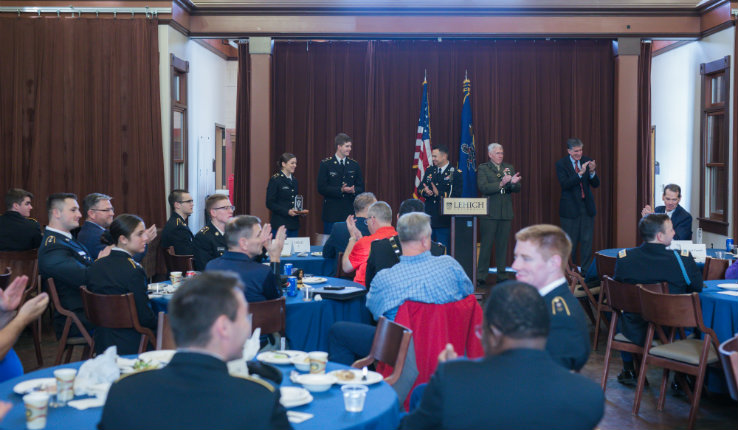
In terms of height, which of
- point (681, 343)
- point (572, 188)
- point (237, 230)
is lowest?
point (681, 343)

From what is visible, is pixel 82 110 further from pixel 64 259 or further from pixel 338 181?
pixel 64 259

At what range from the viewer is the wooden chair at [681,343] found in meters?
4.46

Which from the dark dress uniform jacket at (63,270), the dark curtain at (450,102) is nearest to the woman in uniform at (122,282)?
the dark dress uniform jacket at (63,270)

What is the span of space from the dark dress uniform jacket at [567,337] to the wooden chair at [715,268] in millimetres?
3864

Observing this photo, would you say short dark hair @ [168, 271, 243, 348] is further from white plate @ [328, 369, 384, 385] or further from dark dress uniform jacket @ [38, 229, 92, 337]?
dark dress uniform jacket @ [38, 229, 92, 337]

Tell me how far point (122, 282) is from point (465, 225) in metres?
4.76

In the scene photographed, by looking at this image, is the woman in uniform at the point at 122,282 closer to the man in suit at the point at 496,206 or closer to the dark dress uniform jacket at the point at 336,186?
the dark dress uniform jacket at the point at 336,186

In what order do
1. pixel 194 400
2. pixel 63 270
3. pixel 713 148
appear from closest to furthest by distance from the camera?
pixel 194 400 → pixel 63 270 → pixel 713 148

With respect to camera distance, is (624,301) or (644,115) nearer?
(624,301)

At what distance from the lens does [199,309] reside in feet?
6.37

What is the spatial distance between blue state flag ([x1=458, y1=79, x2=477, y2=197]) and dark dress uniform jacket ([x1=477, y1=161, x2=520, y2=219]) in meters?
0.55

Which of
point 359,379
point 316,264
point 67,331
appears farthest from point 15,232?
point 359,379

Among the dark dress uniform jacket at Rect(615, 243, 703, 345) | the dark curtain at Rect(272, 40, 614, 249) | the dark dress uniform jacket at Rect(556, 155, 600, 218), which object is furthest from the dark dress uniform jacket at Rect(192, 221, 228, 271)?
the dark dress uniform jacket at Rect(556, 155, 600, 218)

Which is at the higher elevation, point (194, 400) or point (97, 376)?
point (194, 400)
